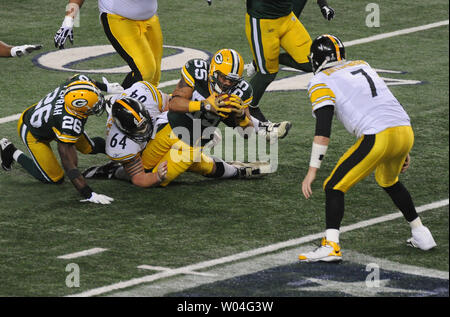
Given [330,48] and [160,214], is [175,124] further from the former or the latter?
[330,48]

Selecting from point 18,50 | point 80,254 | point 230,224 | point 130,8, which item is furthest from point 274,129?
point 80,254

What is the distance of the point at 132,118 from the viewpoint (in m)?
8.28

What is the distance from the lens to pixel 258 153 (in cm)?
947

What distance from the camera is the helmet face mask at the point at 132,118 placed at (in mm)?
8297

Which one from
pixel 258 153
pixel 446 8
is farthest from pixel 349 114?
pixel 446 8

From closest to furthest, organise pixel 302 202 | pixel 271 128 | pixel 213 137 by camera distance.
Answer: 1. pixel 302 202
2. pixel 213 137
3. pixel 271 128

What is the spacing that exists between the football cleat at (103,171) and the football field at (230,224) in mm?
116

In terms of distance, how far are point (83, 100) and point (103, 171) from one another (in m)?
0.91

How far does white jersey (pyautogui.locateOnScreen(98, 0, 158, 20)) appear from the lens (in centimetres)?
948

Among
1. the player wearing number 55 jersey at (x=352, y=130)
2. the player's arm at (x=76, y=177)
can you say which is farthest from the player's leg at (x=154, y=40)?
the player wearing number 55 jersey at (x=352, y=130)

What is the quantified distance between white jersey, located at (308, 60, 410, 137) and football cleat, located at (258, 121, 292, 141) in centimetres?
245

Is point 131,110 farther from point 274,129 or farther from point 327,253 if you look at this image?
point 327,253

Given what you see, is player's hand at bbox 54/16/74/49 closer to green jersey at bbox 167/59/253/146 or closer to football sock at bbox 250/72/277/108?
green jersey at bbox 167/59/253/146

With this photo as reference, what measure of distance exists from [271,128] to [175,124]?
1.15m
